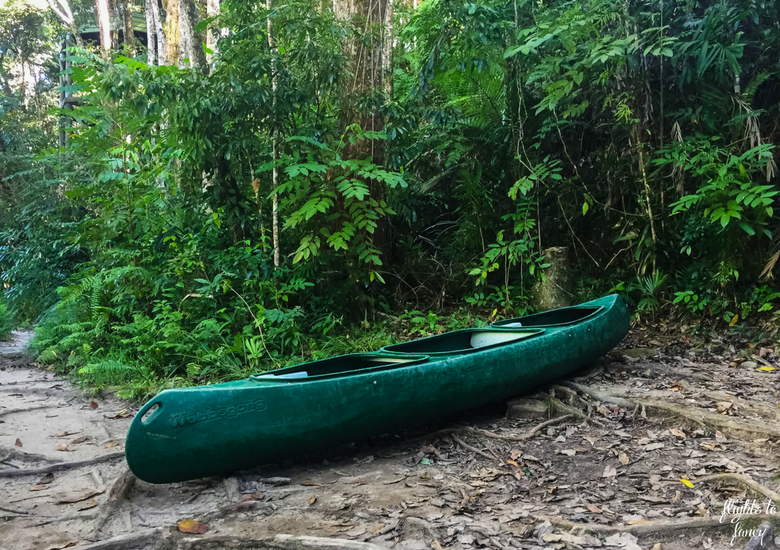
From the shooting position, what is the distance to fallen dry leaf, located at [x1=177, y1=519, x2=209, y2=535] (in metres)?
2.65

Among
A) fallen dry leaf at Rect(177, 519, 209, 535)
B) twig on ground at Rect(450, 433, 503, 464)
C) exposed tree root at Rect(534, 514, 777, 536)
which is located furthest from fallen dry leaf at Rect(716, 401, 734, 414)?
fallen dry leaf at Rect(177, 519, 209, 535)

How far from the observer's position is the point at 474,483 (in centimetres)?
322

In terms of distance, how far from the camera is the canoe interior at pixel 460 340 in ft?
15.1

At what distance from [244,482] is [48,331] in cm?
537

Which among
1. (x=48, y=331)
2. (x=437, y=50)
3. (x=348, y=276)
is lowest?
(x=48, y=331)

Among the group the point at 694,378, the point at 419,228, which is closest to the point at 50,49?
the point at 419,228

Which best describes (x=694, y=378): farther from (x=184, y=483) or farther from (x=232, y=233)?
(x=232, y=233)

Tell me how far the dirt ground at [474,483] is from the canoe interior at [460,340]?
0.58 meters

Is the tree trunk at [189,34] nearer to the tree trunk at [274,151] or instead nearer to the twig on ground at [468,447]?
the tree trunk at [274,151]

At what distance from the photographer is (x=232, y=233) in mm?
6645

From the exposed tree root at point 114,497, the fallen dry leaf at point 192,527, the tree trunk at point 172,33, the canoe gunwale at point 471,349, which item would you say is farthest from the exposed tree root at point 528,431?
the tree trunk at point 172,33

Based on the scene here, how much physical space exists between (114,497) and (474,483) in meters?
2.13

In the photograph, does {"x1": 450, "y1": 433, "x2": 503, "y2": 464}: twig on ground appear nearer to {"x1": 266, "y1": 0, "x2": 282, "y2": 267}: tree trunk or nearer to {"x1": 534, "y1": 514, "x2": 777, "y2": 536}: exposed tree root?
{"x1": 534, "y1": 514, "x2": 777, "y2": 536}: exposed tree root

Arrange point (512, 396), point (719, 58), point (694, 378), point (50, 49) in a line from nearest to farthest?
point (512, 396) → point (694, 378) → point (719, 58) → point (50, 49)
